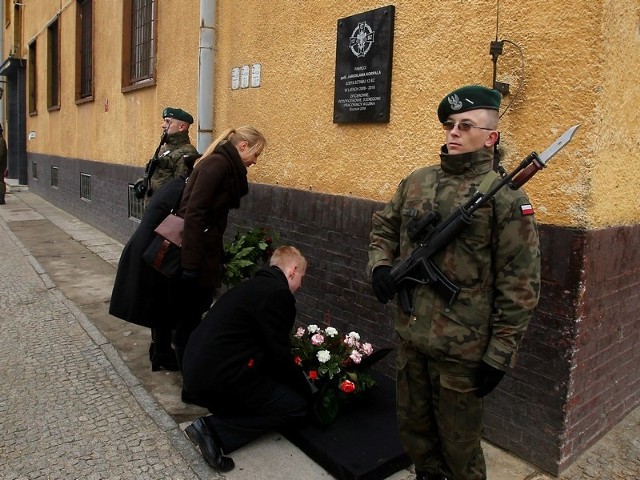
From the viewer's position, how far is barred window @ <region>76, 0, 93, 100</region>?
1162cm

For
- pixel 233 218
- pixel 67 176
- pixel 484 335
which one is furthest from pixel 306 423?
pixel 67 176

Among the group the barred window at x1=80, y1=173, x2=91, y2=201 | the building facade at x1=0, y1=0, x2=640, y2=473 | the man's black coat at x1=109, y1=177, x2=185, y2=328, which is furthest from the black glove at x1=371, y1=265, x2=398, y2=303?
the barred window at x1=80, y1=173, x2=91, y2=201

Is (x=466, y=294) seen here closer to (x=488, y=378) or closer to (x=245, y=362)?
→ (x=488, y=378)

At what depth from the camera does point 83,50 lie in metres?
11.9

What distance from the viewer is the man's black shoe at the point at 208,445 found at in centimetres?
307

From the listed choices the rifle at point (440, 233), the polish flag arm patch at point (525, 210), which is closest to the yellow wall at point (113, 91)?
the rifle at point (440, 233)

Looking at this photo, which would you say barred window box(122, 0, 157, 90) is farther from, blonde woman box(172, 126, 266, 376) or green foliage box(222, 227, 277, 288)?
blonde woman box(172, 126, 266, 376)

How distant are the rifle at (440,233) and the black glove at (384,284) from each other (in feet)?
0.07

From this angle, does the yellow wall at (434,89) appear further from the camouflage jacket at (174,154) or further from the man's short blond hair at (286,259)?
the man's short blond hair at (286,259)

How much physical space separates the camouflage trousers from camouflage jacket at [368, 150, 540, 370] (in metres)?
0.10

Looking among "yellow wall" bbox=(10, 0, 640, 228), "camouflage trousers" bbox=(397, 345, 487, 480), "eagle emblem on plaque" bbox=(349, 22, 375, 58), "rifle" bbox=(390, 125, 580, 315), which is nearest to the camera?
"rifle" bbox=(390, 125, 580, 315)

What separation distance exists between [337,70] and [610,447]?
3.13 meters

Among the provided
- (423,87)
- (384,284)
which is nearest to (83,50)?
(423,87)

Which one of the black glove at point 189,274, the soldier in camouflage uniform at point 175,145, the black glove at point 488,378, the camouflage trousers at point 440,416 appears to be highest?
the soldier in camouflage uniform at point 175,145
